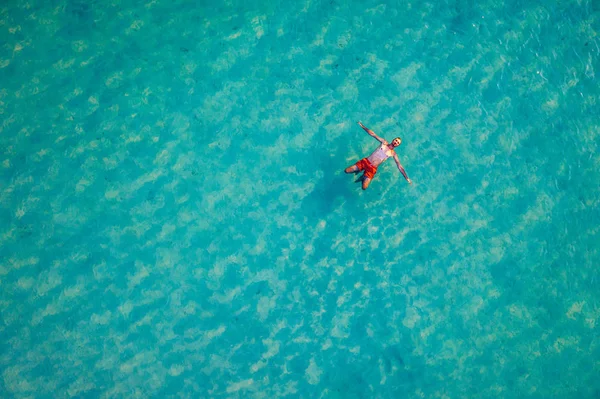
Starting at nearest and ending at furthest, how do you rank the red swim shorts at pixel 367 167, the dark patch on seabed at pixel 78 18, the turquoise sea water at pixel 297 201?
the red swim shorts at pixel 367 167, the turquoise sea water at pixel 297 201, the dark patch on seabed at pixel 78 18

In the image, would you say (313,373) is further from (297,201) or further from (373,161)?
(373,161)

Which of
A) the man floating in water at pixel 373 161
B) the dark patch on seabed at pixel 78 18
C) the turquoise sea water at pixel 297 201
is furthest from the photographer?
the dark patch on seabed at pixel 78 18

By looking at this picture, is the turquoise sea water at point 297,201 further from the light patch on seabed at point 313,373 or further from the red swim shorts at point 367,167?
the red swim shorts at point 367,167

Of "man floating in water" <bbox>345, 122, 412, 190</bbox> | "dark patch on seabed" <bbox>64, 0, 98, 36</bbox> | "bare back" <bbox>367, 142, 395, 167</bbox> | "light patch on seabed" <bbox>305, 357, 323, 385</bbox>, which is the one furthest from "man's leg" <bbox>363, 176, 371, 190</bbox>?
"dark patch on seabed" <bbox>64, 0, 98, 36</bbox>

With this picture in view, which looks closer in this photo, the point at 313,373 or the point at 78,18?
the point at 313,373

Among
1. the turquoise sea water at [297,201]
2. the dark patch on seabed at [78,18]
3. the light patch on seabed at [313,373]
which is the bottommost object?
the light patch on seabed at [313,373]

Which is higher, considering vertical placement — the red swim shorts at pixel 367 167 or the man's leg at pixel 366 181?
the red swim shorts at pixel 367 167

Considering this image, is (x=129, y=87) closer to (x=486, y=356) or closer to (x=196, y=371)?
(x=196, y=371)

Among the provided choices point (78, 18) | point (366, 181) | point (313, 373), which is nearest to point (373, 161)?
point (366, 181)

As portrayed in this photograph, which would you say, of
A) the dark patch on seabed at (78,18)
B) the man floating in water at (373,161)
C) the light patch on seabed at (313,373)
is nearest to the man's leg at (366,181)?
the man floating in water at (373,161)
